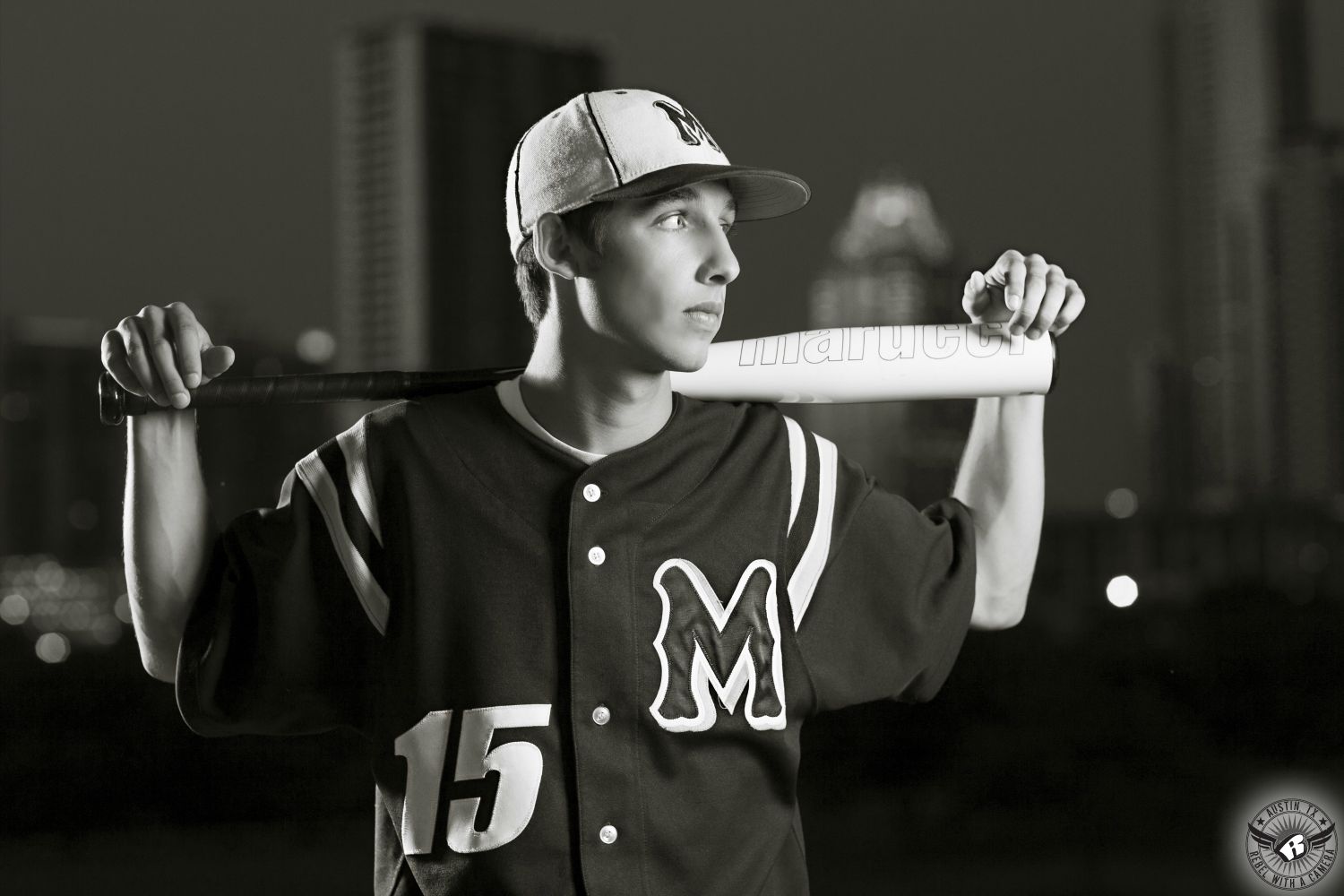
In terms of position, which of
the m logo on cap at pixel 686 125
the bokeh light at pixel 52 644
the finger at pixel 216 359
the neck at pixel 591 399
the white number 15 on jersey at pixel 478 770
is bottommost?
the bokeh light at pixel 52 644

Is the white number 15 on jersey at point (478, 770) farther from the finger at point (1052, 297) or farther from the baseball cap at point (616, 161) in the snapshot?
the finger at point (1052, 297)

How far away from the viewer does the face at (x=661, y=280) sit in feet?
6.93

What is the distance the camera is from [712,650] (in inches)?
85.4

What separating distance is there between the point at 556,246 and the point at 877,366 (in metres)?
0.59

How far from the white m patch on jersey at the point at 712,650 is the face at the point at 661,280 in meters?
0.31

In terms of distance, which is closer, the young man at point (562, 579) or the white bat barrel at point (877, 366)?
the young man at point (562, 579)

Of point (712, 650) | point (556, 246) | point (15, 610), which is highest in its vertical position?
point (556, 246)

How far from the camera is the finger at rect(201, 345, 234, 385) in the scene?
208 cm

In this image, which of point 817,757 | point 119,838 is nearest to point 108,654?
point 119,838

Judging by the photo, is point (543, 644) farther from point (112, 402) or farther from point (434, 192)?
point (434, 192)

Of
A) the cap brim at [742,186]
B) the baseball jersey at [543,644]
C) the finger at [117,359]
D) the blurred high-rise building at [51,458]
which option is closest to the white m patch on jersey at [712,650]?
the baseball jersey at [543,644]

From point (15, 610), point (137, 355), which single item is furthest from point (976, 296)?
point (15, 610)

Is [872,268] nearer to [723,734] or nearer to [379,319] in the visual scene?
[379,319]

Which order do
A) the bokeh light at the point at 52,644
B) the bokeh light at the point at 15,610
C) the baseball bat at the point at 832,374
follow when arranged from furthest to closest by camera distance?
the bokeh light at the point at 15,610
the bokeh light at the point at 52,644
the baseball bat at the point at 832,374
